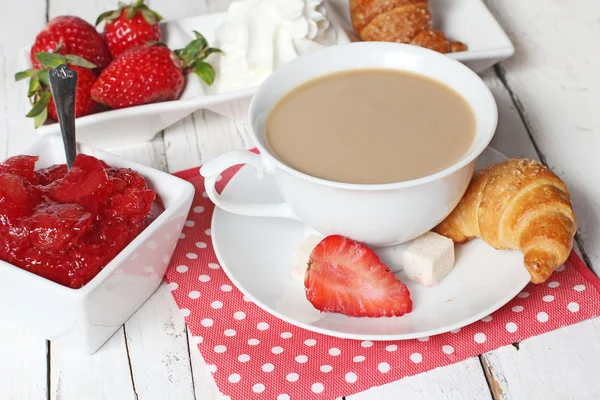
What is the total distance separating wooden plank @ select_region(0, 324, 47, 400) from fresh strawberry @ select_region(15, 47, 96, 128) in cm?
56

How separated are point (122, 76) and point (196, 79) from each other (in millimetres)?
211

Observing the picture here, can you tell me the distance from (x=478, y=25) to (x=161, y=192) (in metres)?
1.08

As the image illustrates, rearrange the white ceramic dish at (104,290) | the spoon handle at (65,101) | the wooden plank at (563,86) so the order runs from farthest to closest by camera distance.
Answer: the wooden plank at (563,86) → the spoon handle at (65,101) → the white ceramic dish at (104,290)

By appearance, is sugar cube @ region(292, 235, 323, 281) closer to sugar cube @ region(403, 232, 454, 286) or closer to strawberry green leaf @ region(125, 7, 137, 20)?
sugar cube @ region(403, 232, 454, 286)

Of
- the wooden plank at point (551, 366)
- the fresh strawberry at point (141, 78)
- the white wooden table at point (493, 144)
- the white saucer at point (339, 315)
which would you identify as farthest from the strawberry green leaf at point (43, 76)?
the wooden plank at point (551, 366)

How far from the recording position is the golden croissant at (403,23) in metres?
2.06

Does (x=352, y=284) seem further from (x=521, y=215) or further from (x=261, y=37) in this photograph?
(x=261, y=37)

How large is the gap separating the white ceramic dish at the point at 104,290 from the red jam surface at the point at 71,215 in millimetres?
39

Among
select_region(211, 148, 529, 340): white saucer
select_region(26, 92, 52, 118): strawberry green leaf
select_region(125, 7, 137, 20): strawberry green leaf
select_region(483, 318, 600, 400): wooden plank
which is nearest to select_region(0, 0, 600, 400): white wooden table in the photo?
select_region(483, 318, 600, 400): wooden plank

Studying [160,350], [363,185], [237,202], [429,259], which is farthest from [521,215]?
[160,350]

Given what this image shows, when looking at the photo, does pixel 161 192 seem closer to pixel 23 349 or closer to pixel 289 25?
pixel 23 349

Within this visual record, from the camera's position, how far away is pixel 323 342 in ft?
4.62

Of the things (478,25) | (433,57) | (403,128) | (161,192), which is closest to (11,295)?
(161,192)

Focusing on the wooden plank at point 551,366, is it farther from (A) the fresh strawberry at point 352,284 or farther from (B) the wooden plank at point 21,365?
(B) the wooden plank at point 21,365
